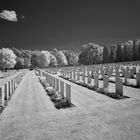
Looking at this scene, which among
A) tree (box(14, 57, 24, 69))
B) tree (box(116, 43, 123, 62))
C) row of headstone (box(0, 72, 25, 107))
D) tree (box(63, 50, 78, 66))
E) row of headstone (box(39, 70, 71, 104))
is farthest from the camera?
tree (box(63, 50, 78, 66))

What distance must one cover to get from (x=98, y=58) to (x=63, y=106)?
67.4 meters

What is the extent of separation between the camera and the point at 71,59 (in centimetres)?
8775

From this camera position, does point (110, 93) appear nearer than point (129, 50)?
Yes

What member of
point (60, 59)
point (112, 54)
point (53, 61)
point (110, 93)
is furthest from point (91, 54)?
point (110, 93)

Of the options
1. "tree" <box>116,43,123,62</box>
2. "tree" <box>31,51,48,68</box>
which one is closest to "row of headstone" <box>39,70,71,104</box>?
"tree" <box>116,43,123,62</box>

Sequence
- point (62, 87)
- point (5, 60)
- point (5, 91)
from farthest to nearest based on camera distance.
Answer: point (5, 60) → point (62, 87) → point (5, 91)

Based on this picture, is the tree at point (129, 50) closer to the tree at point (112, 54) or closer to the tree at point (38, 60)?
the tree at point (112, 54)

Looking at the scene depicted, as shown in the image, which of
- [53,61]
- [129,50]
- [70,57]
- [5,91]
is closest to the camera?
[5,91]

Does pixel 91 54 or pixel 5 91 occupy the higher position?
pixel 91 54

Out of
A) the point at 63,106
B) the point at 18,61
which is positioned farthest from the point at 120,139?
the point at 18,61

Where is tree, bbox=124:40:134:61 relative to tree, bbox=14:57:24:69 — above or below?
above

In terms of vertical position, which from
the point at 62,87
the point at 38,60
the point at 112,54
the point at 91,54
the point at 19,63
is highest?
the point at 91,54

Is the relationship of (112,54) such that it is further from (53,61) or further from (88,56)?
(53,61)

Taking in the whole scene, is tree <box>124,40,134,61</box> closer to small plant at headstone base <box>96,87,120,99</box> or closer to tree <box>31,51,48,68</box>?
tree <box>31,51,48,68</box>
